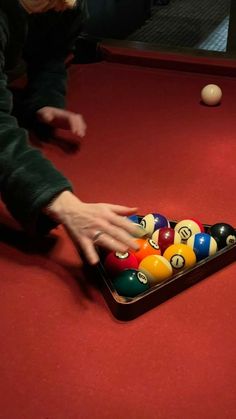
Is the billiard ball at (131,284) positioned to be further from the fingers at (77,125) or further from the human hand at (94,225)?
the fingers at (77,125)

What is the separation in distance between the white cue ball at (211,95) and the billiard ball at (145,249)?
2.75ft

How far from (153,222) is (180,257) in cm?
13

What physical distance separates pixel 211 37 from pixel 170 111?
9.80ft

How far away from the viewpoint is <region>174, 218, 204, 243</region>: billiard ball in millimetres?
1167

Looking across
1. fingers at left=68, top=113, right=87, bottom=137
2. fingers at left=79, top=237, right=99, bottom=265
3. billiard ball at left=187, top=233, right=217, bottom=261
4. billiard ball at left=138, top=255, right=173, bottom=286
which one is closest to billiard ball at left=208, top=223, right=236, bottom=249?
billiard ball at left=187, top=233, right=217, bottom=261


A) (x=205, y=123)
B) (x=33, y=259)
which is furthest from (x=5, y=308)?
(x=205, y=123)

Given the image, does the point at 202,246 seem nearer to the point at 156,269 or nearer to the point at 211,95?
the point at 156,269

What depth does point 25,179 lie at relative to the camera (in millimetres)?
1094

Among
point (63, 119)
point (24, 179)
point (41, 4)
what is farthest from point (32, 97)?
point (24, 179)

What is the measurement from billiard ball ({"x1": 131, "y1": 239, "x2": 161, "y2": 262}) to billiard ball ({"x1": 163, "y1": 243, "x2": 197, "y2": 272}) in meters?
0.02

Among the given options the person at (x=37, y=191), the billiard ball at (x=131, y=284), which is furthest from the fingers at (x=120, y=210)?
the billiard ball at (x=131, y=284)

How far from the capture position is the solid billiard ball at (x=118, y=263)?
42.4 inches

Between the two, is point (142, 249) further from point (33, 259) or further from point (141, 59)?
point (141, 59)

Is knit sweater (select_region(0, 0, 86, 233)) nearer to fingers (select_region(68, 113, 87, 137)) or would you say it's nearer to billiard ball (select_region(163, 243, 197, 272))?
fingers (select_region(68, 113, 87, 137))
